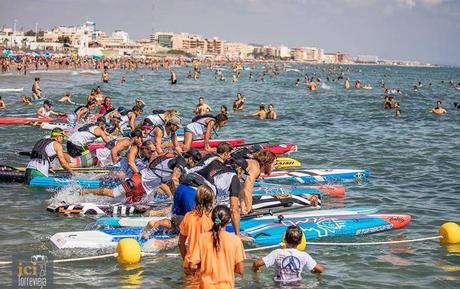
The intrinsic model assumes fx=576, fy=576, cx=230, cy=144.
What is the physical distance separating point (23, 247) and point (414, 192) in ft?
33.8

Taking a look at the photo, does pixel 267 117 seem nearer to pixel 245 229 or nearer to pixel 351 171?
pixel 351 171

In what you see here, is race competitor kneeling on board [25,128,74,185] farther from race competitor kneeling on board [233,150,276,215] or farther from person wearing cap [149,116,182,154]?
race competitor kneeling on board [233,150,276,215]

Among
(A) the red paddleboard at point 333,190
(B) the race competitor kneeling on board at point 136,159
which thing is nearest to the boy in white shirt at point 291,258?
(B) the race competitor kneeling on board at point 136,159

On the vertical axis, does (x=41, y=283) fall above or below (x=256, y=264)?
below

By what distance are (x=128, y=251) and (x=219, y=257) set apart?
3543mm

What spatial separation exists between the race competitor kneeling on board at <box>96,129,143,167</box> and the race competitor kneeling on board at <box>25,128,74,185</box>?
141cm

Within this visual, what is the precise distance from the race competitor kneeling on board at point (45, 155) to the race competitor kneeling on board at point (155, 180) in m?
1.26

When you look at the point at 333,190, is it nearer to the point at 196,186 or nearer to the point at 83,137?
the point at 196,186

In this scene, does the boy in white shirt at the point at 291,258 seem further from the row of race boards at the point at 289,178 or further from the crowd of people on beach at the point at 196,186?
the row of race boards at the point at 289,178

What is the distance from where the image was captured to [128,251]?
374 inches

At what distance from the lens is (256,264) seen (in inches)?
304

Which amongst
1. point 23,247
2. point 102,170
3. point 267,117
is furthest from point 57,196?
point 267,117

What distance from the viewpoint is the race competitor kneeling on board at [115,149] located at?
44.8 feet

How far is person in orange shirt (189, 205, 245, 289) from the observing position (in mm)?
6316
